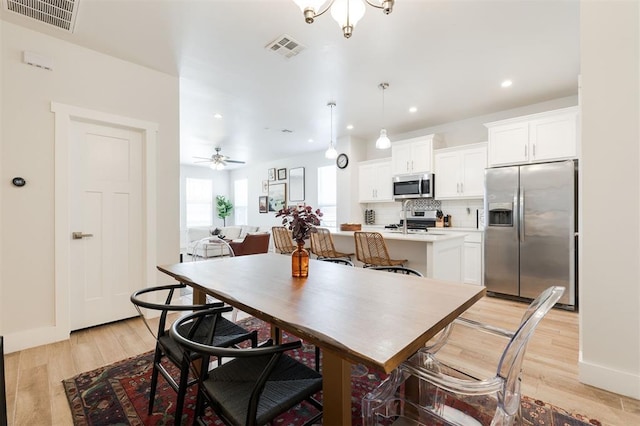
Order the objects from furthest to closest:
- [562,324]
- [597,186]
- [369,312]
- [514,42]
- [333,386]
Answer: [562,324] < [514,42] < [597,186] < [369,312] < [333,386]

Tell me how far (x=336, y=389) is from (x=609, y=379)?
6.94ft

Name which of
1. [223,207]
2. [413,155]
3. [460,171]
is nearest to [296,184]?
[223,207]

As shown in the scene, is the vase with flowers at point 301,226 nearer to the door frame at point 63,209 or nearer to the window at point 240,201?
the door frame at point 63,209

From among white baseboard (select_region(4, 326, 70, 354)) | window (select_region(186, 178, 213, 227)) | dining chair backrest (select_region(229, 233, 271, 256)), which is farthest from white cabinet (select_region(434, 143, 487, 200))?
window (select_region(186, 178, 213, 227))

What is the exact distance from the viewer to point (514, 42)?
2.77 m

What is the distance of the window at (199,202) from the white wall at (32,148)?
7009mm

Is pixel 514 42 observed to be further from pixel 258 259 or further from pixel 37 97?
pixel 37 97

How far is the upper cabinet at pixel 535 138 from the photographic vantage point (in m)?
3.71

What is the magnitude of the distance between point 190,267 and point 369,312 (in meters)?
1.46

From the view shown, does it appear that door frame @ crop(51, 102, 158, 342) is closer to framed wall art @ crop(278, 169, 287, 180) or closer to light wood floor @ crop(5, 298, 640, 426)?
light wood floor @ crop(5, 298, 640, 426)

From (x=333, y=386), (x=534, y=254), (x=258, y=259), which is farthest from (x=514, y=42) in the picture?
(x=333, y=386)

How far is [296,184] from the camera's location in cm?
823

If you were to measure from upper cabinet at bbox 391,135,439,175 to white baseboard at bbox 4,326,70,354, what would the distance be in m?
5.17

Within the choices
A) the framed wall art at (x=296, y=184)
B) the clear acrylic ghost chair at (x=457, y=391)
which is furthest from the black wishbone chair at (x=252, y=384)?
the framed wall art at (x=296, y=184)
